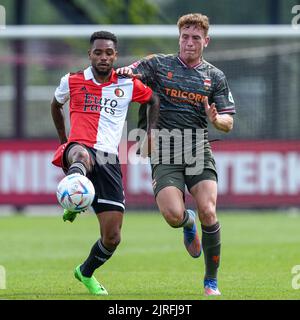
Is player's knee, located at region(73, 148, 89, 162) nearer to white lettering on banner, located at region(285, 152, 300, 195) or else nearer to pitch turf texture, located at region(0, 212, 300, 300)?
pitch turf texture, located at region(0, 212, 300, 300)

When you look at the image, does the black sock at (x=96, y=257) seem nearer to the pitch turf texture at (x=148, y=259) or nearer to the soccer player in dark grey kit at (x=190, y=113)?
the pitch turf texture at (x=148, y=259)

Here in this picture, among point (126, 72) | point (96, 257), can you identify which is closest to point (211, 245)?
point (96, 257)

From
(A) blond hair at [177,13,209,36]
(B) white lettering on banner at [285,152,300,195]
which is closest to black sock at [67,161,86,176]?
(A) blond hair at [177,13,209,36]

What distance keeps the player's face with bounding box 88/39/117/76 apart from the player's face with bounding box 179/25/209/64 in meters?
0.68

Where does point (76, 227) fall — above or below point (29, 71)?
below

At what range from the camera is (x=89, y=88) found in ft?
32.5

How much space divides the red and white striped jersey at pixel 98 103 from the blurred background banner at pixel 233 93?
1075 cm

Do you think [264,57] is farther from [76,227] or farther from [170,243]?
[170,243]

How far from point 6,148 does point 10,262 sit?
8.09m

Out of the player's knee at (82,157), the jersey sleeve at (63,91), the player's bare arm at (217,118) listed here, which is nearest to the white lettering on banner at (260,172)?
the player's bare arm at (217,118)

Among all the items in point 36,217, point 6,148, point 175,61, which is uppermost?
point 175,61

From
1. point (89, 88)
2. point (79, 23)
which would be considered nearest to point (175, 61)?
point (89, 88)

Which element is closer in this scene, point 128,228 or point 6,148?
point 128,228

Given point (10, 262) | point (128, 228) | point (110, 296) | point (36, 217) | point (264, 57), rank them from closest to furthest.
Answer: point (110, 296) → point (10, 262) → point (128, 228) → point (36, 217) → point (264, 57)
